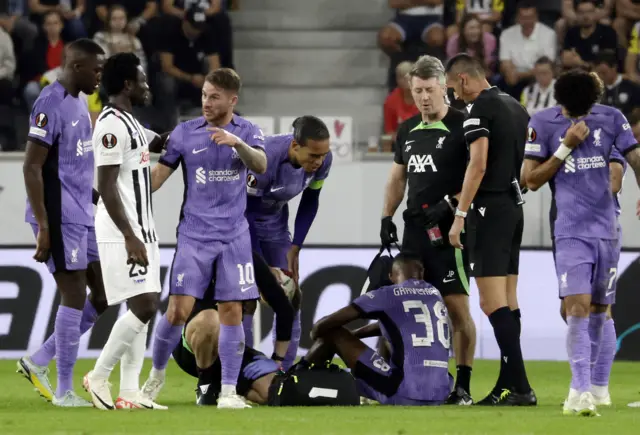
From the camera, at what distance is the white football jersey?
794 cm

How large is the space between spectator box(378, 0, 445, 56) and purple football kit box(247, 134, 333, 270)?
752cm

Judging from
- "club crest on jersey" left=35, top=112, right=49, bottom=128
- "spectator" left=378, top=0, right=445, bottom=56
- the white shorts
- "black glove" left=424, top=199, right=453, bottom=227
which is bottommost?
the white shorts

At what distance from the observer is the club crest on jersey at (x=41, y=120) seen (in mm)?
8562

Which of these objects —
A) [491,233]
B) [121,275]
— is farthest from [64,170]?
[491,233]

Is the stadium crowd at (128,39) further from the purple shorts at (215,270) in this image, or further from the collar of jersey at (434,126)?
the purple shorts at (215,270)

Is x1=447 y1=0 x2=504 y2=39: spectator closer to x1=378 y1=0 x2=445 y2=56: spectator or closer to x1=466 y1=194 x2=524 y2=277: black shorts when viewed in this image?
x1=378 y1=0 x2=445 y2=56: spectator

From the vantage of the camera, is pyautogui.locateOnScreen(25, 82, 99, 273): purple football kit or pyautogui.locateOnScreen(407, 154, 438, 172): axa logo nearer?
pyautogui.locateOnScreen(25, 82, 99, 273): purple football kit

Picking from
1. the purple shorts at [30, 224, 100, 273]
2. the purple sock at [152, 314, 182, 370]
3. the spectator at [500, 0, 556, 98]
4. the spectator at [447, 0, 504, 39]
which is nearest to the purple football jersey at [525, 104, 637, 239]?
the purple sock at [152, 314, 182, 370]

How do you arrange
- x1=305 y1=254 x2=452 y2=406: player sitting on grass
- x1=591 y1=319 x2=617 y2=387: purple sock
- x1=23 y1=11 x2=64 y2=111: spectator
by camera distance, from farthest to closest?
1. x1=23 y1=11 x2=64 y2=111: spectator
2. x1=591 y1=319 x2=617 y2=387: purple sock
3. x1=305 y1=254 x2=452 y2=406: player sitting on grass

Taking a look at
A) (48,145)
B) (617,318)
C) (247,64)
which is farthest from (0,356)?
(247,64)

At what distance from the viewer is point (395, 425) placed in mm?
7332

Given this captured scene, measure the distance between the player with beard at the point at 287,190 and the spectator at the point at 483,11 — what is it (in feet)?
25.1

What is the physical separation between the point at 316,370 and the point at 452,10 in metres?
9.74

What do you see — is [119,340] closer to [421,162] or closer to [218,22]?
[421,162]
